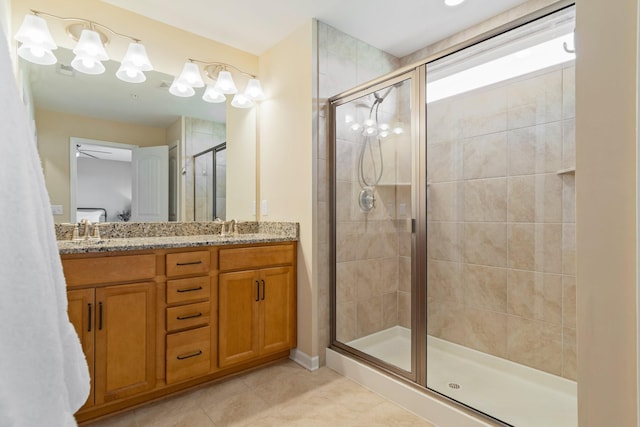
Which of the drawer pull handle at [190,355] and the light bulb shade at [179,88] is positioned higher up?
the light bulb shade at [179,88]

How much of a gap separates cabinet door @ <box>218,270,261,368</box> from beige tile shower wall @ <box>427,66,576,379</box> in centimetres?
117

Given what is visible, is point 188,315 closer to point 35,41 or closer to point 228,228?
point 228,228

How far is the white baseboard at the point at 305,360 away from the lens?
237cm

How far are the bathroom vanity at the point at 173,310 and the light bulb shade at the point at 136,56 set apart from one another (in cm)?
117

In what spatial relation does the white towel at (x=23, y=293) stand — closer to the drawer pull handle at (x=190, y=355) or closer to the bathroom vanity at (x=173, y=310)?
the bathroom vanity at (x=173, y=310)

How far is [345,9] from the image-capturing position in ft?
7.48

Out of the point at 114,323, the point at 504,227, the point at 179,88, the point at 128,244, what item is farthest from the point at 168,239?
the point at 504,227

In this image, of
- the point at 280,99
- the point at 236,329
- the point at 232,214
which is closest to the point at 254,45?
the point at 280,99

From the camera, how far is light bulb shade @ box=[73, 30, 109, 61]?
2025 millimetres

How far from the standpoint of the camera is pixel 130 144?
233 centimetres

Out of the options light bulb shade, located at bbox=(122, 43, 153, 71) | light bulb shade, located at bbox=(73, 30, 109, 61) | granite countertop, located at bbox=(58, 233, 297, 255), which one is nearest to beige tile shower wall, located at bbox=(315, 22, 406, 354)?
granite countertop, located at bbox=(58, 233, 297, 255)

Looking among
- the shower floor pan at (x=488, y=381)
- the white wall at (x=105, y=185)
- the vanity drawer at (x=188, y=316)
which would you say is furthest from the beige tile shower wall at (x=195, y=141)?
the shower floor pan at (x=488, y=381)

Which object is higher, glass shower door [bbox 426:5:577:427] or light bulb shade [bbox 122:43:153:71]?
light bulb shade [bbox 122:43:153:71]

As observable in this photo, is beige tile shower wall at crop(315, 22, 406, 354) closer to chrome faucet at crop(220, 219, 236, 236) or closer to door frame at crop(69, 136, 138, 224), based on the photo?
chrome faucet at crop(220, 219, 236, 236)
